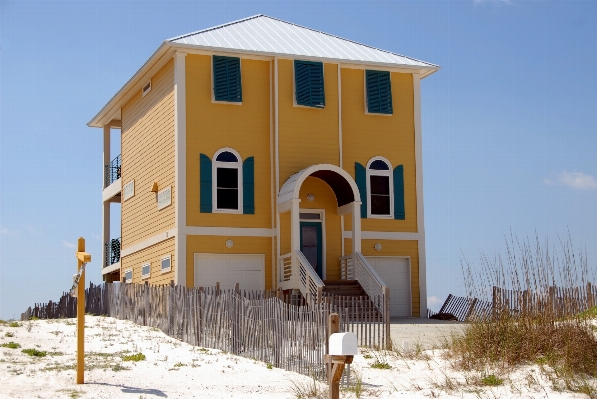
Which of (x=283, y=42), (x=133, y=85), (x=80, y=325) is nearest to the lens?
(x=80, y=325)

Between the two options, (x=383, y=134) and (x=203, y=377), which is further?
(x=383, y=134)

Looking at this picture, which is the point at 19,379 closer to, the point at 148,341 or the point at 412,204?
the point at 148,341

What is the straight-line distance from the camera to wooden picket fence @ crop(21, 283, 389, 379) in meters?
14.7

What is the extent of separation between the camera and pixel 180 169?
83.9ft

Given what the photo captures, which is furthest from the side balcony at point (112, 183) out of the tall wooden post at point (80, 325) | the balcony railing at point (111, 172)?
the tall wooden post at point (80, 325)

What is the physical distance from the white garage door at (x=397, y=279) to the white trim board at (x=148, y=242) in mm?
6559

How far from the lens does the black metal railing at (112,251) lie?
112ft

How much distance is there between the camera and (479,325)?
15328 mm

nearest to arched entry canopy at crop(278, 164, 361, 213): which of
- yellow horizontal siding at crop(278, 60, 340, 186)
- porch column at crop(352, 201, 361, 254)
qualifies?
porch column at crop(352, 201, 361, 254)

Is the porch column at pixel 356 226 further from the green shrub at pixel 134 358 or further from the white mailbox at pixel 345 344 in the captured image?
the white mailbox at pixel 345 344

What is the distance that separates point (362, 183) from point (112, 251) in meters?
12.1

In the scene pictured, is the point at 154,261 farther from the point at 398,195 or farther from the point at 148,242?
the point at 398,195

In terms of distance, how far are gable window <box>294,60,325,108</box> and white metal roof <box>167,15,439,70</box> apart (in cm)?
37

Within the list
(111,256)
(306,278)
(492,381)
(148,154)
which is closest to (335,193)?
(306,278)
